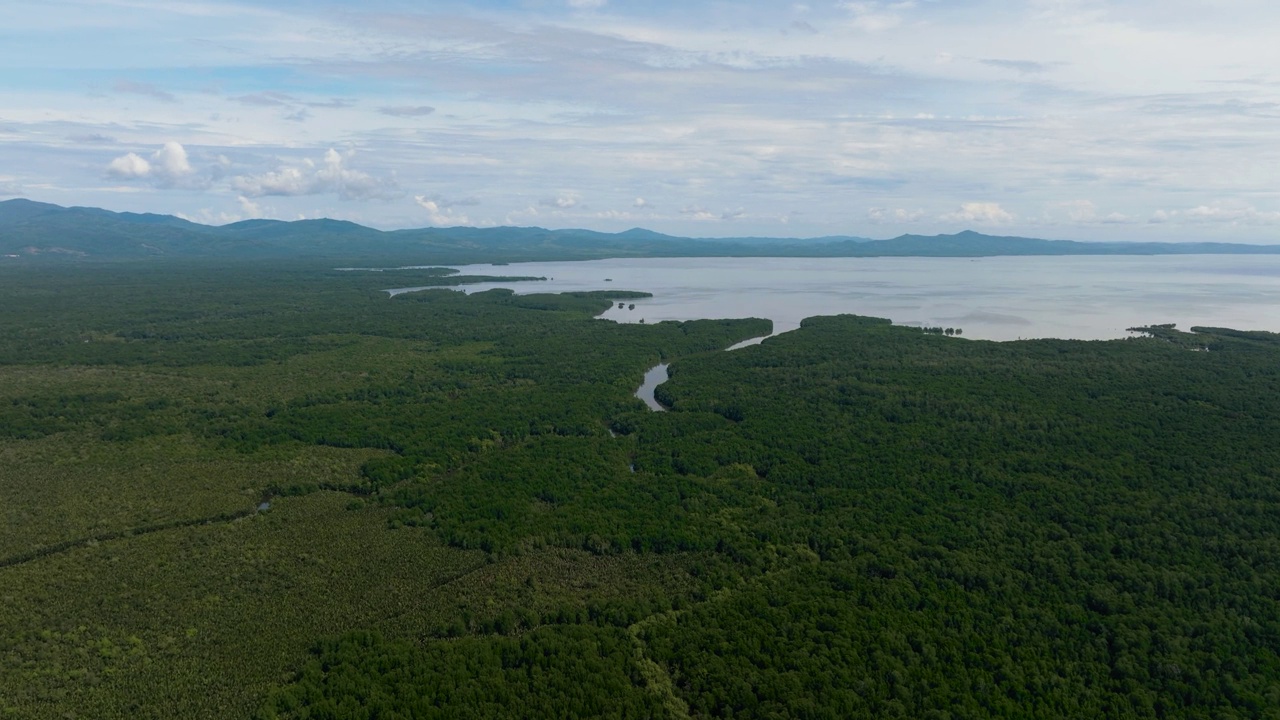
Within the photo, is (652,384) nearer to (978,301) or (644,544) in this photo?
(644,544)

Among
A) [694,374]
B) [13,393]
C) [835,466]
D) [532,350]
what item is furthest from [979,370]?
[13,393]

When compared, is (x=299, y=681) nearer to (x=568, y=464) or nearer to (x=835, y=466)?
(x=568, y=464)

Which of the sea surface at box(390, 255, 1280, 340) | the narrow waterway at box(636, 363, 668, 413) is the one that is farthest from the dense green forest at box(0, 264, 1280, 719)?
the sea surface at box(390, 255, 1280, 340)

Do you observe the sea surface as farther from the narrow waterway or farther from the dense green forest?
the dense green forest

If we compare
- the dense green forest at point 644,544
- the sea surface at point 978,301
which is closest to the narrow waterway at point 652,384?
the dense green forest at point 644,544

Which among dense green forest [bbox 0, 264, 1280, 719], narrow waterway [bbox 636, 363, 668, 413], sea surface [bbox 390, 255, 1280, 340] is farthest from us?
sea surface [bbox 390, 255, 1280, 340]

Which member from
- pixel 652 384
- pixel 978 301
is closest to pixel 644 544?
pixel 652 384

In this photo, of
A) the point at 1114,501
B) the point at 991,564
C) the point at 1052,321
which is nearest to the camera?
the point at 991,564
